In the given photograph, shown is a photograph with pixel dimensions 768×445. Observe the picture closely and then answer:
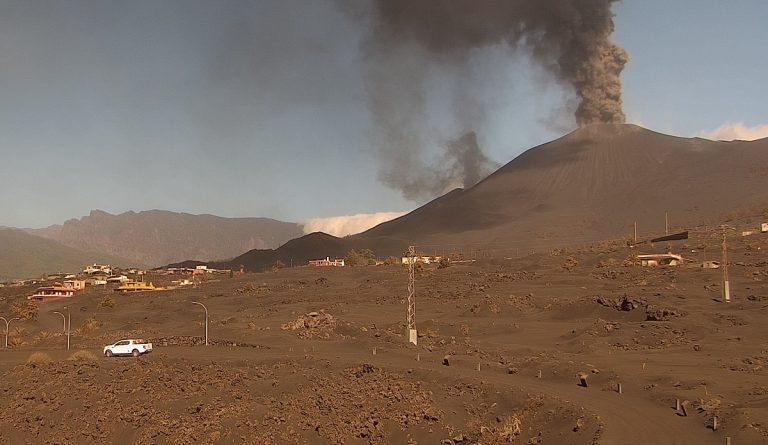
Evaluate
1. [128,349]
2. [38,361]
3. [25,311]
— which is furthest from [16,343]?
[25,311]

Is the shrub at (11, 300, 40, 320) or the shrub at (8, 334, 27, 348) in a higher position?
the shrub at (11, 300, 40, 320)

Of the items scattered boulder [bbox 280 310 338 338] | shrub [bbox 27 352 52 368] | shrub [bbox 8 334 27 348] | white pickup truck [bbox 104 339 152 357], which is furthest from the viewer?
shrub [bbox 8 334 27 348]

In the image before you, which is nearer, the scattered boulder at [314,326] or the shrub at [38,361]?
the shrub at [38,361]

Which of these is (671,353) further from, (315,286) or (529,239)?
(529,239)

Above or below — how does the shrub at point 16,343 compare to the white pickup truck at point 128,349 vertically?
below

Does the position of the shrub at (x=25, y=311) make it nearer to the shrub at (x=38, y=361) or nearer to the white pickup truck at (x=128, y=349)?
the white pickup truck at (x=128, y=349)

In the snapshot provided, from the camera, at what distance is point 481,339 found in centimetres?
5309

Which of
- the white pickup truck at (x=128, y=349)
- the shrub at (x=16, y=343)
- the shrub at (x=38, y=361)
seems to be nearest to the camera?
the shrub at (x=38, y=361)

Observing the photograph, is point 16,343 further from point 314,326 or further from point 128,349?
point 314,326

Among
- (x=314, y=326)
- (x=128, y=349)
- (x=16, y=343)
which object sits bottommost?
(x=16, y=343)

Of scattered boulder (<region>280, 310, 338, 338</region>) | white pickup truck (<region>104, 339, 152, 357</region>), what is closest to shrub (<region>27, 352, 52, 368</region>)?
white pickup truck (<region>104, 339, 152, 357</region>)

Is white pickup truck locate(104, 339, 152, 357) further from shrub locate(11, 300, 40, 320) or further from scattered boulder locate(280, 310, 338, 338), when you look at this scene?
shrub locate(11, 300, 40, 320)

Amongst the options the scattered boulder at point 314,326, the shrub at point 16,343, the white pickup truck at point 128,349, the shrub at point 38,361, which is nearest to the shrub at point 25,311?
the shrub at point 16,343

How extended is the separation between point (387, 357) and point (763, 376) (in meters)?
20.2
